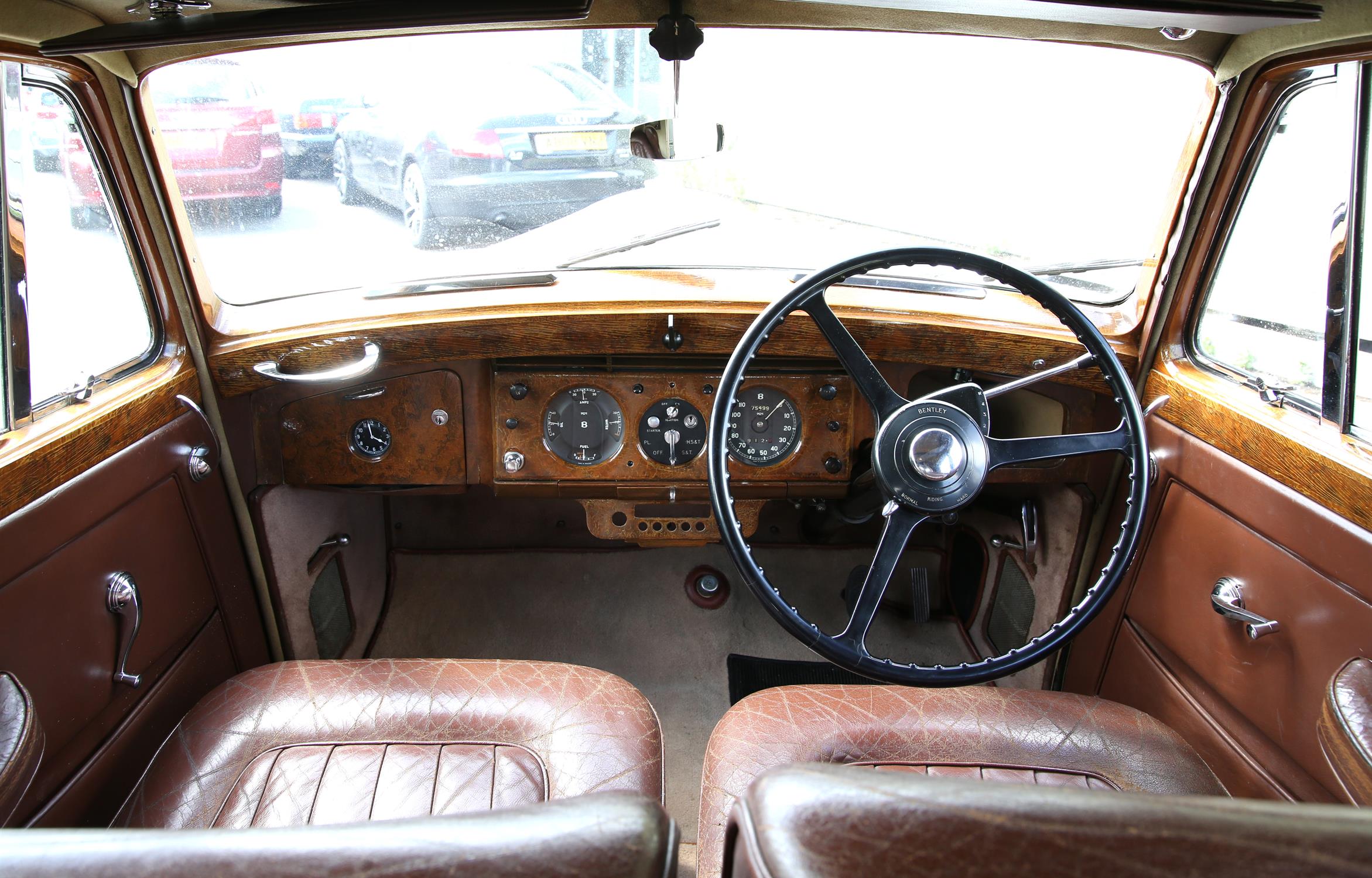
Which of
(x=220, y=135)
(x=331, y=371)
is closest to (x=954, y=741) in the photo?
(x=331, y=371)

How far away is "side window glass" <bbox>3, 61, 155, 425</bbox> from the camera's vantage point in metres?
1.60

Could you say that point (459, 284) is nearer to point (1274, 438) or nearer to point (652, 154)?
point (652, 154)

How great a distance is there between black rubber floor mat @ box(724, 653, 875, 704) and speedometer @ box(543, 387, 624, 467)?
2.92 ft

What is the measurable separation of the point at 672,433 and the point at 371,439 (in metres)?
0.77

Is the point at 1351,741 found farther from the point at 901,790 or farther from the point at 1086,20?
the point at 1086,20

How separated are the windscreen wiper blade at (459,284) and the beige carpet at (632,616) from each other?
1.09 meters

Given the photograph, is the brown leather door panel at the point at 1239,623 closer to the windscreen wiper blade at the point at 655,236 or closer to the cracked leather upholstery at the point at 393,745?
the cracked leather upholstery at the point at 393,745

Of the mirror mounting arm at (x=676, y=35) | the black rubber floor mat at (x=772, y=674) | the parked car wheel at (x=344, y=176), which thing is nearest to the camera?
the mirror mounting arm at (x=676, y=35)

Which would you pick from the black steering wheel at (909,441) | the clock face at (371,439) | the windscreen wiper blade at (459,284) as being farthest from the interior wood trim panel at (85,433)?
the black steering wheel at (909,441)

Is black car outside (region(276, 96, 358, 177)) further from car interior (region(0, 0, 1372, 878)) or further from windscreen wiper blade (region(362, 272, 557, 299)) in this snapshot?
windscreen wiper blade (region(362, 272, 557, 299))

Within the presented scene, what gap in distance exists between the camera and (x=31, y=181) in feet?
5.35

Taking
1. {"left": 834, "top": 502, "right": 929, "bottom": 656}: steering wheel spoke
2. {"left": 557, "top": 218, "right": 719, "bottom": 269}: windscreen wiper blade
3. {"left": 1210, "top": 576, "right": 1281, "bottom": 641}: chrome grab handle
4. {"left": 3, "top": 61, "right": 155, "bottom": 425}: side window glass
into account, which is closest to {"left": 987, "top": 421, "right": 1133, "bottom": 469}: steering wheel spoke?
{"left": 834, "top": 502, "right": 929, "bottom": 656}: steering wheel spoke

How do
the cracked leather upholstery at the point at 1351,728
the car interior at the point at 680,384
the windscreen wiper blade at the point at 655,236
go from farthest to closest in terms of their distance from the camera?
the windscreen wiper blade at the point at 655,236 < the car interior at the point at 680,384 < the cracked leather upholstery at the point at 1351,728

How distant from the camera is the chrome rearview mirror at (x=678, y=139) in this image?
2045 mm
